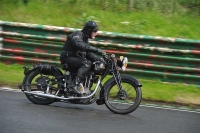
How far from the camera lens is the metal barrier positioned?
431 inches

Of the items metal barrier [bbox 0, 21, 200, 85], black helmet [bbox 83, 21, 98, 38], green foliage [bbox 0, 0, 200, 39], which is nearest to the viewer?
black helmet [bbox 83, 21, 98, 38]

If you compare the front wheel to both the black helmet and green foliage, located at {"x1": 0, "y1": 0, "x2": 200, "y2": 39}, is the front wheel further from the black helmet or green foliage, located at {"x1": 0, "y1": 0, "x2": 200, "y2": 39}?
green foliage, located at {"x1": 0, "y1": 0, "x2": 200, "y2": 39}

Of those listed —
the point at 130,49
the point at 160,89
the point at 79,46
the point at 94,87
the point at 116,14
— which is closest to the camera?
the point at 79,46

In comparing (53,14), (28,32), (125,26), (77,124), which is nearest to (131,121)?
(77,124)

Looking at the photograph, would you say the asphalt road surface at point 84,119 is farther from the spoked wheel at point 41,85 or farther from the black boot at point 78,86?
the black boot at point 78,86

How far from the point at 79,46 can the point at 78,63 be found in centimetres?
35

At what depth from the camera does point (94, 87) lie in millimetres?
9086

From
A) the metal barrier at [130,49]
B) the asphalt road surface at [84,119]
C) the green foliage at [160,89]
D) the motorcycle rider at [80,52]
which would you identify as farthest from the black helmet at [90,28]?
the metal barrier at [130,49]

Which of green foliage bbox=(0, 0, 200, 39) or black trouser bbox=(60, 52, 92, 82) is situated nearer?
black trouser bbox=(60, 52, 92, 82)

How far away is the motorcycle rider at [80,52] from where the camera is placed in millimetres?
8500

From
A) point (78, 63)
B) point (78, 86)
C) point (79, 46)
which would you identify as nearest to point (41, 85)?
point (78, 86)

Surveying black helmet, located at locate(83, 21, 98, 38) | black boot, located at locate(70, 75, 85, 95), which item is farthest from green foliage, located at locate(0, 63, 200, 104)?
black helmet, located at locate(83, 21, 98, 38)

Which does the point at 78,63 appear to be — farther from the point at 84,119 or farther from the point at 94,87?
the point at 84,119

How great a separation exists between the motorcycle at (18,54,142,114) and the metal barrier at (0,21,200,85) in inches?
94.4
